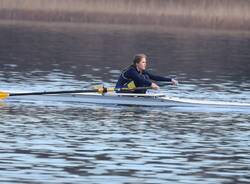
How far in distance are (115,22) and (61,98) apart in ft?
154

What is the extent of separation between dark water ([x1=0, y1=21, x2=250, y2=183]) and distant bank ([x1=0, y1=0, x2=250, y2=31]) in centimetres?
2350

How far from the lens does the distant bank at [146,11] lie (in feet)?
251

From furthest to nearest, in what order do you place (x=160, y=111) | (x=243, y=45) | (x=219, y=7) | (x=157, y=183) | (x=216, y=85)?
(x=219, y=7) < (x=243, y=45) < (x=216, y=85) < (x=160, y=111) < (x=157, y=183)

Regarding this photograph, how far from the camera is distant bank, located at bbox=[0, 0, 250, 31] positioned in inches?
3009

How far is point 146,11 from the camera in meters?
78.6

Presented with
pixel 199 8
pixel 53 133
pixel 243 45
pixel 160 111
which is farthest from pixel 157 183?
pixel 199 8

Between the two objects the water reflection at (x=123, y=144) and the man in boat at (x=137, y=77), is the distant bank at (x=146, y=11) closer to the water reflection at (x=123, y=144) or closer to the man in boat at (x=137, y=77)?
the man in boat at (x=137, y=77)

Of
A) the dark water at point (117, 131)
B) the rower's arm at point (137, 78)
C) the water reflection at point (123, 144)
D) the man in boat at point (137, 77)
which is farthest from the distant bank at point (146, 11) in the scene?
the water reflection at point (123, 144)

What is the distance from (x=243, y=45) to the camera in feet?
213

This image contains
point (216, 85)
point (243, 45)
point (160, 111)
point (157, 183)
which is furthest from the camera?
point (243, 45)

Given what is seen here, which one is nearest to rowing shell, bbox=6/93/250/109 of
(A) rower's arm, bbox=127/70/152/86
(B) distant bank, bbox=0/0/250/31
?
(A) rower's arm, bbox=127/70/152/86

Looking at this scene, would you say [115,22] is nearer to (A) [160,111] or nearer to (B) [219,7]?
(B) [219,7]

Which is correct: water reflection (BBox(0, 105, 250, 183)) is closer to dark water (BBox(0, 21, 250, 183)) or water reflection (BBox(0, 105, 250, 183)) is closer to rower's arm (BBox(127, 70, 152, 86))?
dark water (BBox(0, 21, 250, 183))

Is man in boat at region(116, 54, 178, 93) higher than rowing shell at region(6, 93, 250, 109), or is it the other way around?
man in boat at region(116, 54, 178, 93)
